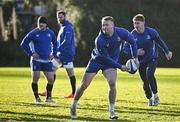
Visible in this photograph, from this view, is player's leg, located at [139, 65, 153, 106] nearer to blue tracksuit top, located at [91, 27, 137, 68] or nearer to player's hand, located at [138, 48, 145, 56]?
player's hand, located at [138, 48, 145, 56]

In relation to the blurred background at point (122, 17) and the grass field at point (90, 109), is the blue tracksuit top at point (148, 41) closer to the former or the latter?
the grass field at point (90, 109)

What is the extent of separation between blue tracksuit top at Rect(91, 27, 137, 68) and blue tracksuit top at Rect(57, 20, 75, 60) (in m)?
4.34

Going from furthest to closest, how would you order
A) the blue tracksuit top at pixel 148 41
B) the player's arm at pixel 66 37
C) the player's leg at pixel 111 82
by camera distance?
the player's arm at pixel 66 37 < the blue tracksuit top at pixel 148 41 < the player's leg at pixel 111 82

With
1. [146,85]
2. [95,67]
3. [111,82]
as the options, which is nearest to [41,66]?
[146,85]

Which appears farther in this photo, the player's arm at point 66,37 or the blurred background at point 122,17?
the blurred background at point 122,17

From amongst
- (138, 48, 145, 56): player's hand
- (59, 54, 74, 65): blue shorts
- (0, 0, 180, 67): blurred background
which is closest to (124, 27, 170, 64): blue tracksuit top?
(138, 48, 145, 56): player's hand

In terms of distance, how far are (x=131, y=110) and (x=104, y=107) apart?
37.4 inches

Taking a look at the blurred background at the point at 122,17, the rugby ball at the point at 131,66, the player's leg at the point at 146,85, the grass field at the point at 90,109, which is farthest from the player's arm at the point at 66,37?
the blurred background at the point at 122,17

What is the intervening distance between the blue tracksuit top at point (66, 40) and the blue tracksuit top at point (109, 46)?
4.34 m

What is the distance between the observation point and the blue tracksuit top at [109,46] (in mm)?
11555

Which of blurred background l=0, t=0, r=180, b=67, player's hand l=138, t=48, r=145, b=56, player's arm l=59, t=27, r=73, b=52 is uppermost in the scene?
player's arm l=59, t=27, r=73, b=52

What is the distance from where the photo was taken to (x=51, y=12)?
62.6m

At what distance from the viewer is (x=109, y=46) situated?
458 inches

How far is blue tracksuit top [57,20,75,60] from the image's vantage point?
52.6 feet
